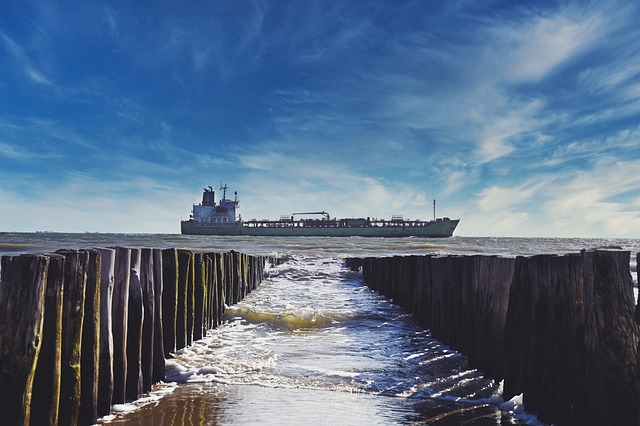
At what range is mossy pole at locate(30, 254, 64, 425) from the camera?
2.80 meters

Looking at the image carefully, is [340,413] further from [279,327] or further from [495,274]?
[279,327]

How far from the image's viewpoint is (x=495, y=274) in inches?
174

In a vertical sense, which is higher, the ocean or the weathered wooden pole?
the weathered wooden pole

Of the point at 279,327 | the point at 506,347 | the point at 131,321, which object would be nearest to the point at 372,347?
the point at 279,327

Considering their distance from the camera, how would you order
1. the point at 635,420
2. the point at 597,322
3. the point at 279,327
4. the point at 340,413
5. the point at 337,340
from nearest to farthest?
1. the point at 635,420
2. the point at 597,322
3. the point at 340,413
4. the point at 337,340
5. the point at 279,327

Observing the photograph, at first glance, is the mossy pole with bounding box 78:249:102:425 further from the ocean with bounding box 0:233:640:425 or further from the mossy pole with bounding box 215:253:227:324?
the mossy pole with bounding box 215:253:227:324

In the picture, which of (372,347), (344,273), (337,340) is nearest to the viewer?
(372,347)

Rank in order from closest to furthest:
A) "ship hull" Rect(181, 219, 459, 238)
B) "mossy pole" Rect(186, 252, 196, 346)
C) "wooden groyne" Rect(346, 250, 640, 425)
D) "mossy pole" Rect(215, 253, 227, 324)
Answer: "wooden groyne" Rect(346, 250, 640, 425), "mossy pole" Rect(186, 252, 196, 346), "mossy pole" Rect(215, 253, 227, 324), "ship hull" Rect(181, 219, 459, 238)

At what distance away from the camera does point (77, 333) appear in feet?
10.0

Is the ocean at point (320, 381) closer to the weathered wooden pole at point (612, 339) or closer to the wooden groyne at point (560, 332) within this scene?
the wooden groyne at point (560, 332)

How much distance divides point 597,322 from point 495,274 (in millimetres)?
1553

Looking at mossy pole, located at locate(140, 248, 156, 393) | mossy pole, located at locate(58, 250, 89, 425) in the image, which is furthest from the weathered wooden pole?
mossy pole, located at locate(140, 248, 156, 393)

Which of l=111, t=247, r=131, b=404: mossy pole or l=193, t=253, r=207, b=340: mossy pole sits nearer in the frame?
l=111, t=247, r=131, b=404: mossy pole

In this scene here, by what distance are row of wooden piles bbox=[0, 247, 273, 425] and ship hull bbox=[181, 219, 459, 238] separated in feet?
259
